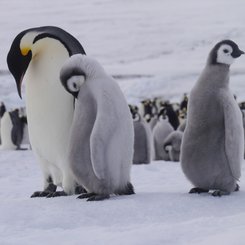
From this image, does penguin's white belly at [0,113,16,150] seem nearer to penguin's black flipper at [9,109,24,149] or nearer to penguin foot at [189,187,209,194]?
penguin's black flipper at [9,109,24,149]

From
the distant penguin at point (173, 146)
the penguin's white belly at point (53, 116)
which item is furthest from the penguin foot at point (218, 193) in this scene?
the distant penguin at point (173, 146)

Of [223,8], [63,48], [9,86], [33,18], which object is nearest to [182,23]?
[223,8]

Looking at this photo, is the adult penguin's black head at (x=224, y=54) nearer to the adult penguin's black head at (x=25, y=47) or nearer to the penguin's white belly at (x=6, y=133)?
the adult penguin's black head at (x=25, y=47)

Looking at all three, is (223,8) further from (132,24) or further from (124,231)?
(124,231)

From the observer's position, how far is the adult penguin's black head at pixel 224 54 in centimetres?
288

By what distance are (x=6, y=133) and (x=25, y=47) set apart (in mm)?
Result: 6413

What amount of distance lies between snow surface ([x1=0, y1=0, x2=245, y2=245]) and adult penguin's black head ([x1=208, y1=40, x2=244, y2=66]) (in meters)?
0.56

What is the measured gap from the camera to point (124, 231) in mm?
2010

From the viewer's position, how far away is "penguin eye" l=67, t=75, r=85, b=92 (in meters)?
2.71

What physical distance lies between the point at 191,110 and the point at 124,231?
38.1 inches

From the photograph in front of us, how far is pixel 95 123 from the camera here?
2604mm

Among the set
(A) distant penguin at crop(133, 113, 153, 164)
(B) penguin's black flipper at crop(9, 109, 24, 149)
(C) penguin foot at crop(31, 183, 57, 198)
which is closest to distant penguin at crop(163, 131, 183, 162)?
(A) distant penguin at crop(133, 113, 153, 164)

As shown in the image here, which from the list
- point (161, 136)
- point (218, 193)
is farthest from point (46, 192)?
point (161, 136)

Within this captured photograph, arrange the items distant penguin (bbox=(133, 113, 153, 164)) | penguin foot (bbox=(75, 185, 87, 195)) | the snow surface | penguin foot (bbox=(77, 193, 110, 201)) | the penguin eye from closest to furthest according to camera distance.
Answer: the snow surface, penguin foot (bbox=(77, 193, 110, 201)), the penguin eye, penguin foot (bbox=(75, 185, 87, 195)), distant penguin (bbox=(133, 113, 153, 164))
